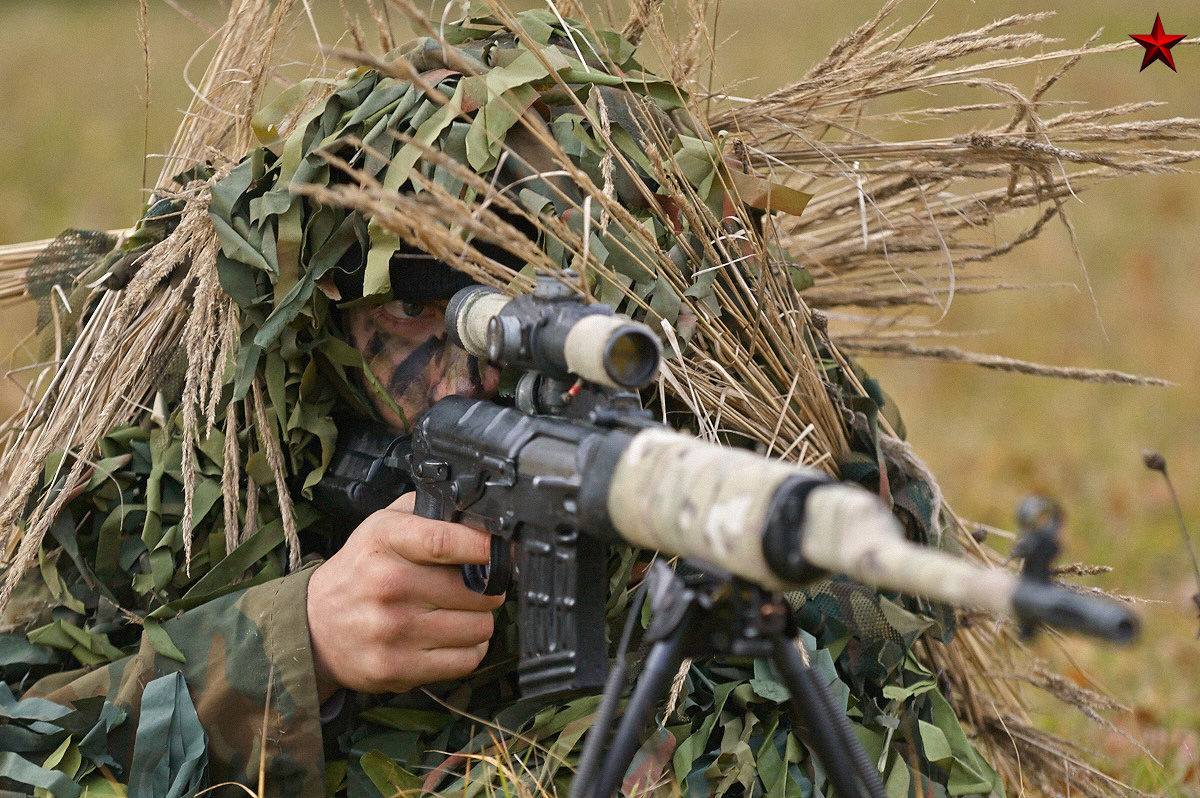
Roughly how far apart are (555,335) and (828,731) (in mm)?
573

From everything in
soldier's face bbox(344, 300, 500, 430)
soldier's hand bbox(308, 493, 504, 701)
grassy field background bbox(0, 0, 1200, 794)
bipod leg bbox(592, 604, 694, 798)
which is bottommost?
grassy field background bbox(0, 0, 1200, 794)

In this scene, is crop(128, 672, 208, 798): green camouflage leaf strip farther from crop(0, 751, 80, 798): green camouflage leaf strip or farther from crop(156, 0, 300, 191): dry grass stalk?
crop(156, 0, 300, 191): dry grass stalk

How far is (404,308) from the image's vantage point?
1.92m

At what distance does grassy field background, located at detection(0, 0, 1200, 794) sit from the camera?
10.7 ft

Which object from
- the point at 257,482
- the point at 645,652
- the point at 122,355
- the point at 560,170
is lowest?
the point at 645,652

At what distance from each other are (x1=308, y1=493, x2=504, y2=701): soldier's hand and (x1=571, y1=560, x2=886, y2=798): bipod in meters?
0.55

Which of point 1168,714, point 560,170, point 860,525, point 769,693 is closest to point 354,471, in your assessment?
point 560,170

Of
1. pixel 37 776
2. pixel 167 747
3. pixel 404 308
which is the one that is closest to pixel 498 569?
pixel 404 308

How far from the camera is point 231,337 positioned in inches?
79.0

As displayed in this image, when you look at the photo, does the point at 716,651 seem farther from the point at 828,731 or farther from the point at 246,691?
the point at 246,691

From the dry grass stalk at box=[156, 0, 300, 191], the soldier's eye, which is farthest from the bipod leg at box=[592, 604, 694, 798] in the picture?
the dry grass stalk at box=[156, 0, 300, 191]

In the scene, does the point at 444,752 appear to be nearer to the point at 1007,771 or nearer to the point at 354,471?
the point at 354,471

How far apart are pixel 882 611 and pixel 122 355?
4.94ft

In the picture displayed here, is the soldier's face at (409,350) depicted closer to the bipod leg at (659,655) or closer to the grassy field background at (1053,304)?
the grassy field background at (1053,304)
